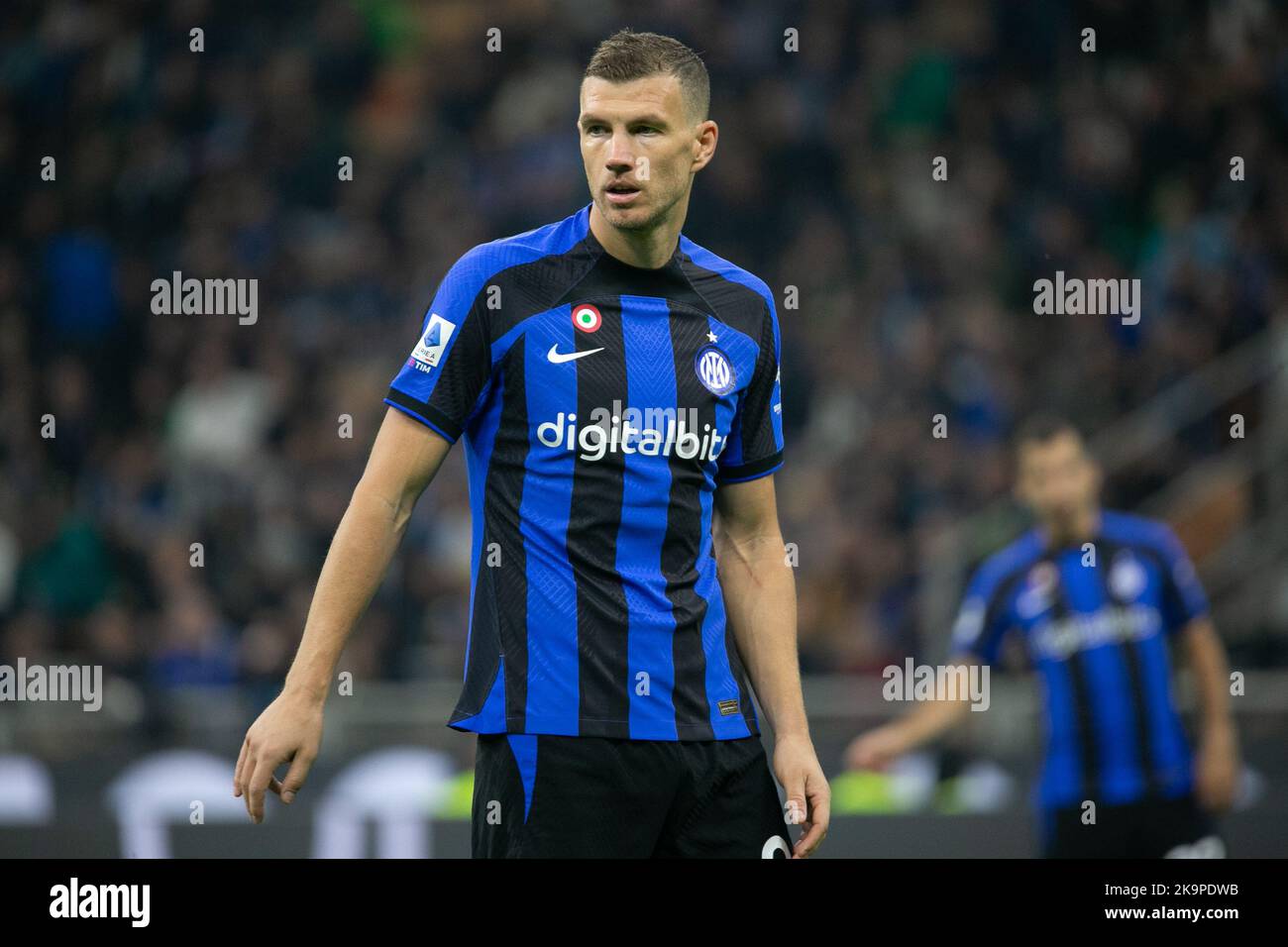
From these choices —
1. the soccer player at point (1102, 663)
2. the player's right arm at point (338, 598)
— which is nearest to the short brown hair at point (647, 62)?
the player's right arm at point (338, 598)

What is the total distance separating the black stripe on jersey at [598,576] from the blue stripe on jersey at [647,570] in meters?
0.01

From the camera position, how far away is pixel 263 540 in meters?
8.36

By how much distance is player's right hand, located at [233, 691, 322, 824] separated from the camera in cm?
280

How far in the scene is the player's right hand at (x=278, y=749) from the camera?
9.18 feet

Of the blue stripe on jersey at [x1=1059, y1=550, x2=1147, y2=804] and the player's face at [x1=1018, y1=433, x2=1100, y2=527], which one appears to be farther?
the player's face at [x1=1018, y1=433, x2=1100, y2=527]

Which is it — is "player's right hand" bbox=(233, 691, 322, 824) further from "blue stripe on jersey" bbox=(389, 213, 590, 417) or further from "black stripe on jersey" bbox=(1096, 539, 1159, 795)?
"black stripe on jersey" bbox=(1096, 539, 1159, 795)

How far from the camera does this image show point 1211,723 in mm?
5352

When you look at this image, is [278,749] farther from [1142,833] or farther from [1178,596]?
[1178,596]

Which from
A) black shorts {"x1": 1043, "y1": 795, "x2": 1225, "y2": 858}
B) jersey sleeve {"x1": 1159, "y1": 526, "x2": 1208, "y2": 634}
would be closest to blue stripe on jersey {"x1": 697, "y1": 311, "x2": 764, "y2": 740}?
black shorts {"x1": 1043, "y1": 795, "x2": 1225, "y2": 858}

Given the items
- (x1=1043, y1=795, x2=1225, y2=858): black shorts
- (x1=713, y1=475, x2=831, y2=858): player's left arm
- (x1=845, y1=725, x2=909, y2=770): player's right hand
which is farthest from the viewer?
(x1=1043, y1=795, x2=1225, y2=858): black shorts

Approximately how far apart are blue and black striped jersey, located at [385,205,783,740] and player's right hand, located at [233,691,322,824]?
1.05 feet

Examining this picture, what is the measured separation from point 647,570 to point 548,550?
0.59 ft
